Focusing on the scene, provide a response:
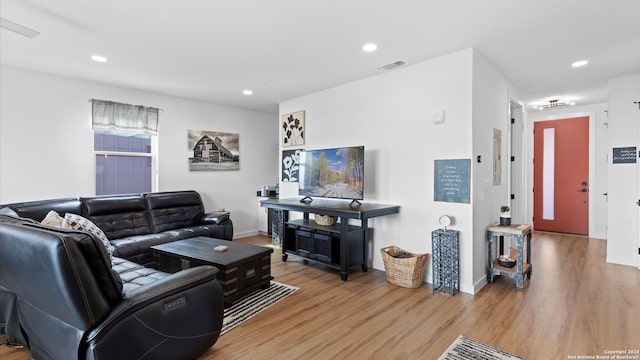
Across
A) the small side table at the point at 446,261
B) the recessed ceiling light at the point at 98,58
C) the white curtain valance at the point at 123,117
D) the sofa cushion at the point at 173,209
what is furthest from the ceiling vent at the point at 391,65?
the white curtain valance at the point at 123,117

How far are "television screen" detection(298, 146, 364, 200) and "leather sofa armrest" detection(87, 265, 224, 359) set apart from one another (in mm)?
2119

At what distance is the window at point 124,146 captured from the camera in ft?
14.6

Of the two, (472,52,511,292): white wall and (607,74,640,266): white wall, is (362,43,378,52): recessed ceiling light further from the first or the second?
(607,74,640,266): white wall

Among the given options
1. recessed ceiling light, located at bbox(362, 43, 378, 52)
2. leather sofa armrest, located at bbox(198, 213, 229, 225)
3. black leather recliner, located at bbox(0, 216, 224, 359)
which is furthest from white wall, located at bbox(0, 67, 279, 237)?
recessed ceiling light, located at bbox(362, 43, 378, 52)

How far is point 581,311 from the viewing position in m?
2.81

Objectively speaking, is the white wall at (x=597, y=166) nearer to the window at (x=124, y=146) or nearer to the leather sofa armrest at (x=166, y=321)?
the leather sofa armrest at (x=166, y=321)

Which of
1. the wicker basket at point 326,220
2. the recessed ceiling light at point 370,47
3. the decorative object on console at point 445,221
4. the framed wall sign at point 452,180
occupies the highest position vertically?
the recessed ceiling light at point 370,47

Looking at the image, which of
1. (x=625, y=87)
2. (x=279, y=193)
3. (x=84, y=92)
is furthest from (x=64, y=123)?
(x=625, y=87)

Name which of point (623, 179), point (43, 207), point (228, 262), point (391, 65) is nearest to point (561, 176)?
point (623, 179)

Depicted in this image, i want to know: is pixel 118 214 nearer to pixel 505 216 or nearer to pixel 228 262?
pixel 228 262

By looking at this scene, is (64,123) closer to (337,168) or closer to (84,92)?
(84,92)

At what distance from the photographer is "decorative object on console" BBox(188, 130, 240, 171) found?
5453 mm

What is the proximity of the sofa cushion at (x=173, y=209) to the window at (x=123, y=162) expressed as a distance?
1.64 feet

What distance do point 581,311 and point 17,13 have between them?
17.3 feet
